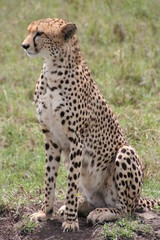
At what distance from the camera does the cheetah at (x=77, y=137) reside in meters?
4.64

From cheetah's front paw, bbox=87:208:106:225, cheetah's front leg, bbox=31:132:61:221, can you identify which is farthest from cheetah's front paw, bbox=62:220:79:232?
cheetah's front leg, bbox=31:132:61:221

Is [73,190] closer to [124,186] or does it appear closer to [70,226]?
[70,226]

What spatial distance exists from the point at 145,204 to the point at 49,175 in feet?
2.79

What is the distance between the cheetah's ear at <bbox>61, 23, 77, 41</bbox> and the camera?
4583 mm

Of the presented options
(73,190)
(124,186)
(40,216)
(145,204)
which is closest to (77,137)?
(73,190)

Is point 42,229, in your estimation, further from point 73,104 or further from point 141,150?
point 141,150

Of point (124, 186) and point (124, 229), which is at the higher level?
point (124, 186)

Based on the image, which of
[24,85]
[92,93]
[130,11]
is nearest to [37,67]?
[24,85]

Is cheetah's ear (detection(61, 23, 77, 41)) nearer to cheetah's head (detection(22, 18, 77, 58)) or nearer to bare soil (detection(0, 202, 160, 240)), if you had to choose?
cheetah's head (detection(22, 18, 77, 58))

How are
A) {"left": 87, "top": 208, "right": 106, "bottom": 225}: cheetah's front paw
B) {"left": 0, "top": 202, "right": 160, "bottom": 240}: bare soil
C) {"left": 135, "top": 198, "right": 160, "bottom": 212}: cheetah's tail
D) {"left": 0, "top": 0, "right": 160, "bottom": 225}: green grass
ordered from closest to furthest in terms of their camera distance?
{"left": 0, "top": 202, "right": 160, "bottom": 240}: bare soil < {"left": 87, "top": 208, "right": 106, "bottom": 225}: cheetah's front paw < {"left": 135, "top": 198, "right": 160, "bottom": 212}: cheetah's tail < {"left": 0, "top": 0, "right": 160, "bottom": 225}: green grass

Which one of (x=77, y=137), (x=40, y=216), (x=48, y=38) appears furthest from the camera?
(x=40, y=216)

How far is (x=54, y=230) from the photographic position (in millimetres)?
4859

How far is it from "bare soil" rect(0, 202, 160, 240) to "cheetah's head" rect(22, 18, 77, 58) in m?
1.33

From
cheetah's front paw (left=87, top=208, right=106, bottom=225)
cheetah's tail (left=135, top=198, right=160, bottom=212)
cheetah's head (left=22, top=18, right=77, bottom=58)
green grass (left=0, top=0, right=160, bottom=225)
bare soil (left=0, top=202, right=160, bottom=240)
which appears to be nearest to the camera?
cheetah's head (left=22, top=18, right=77, bottom=58)
